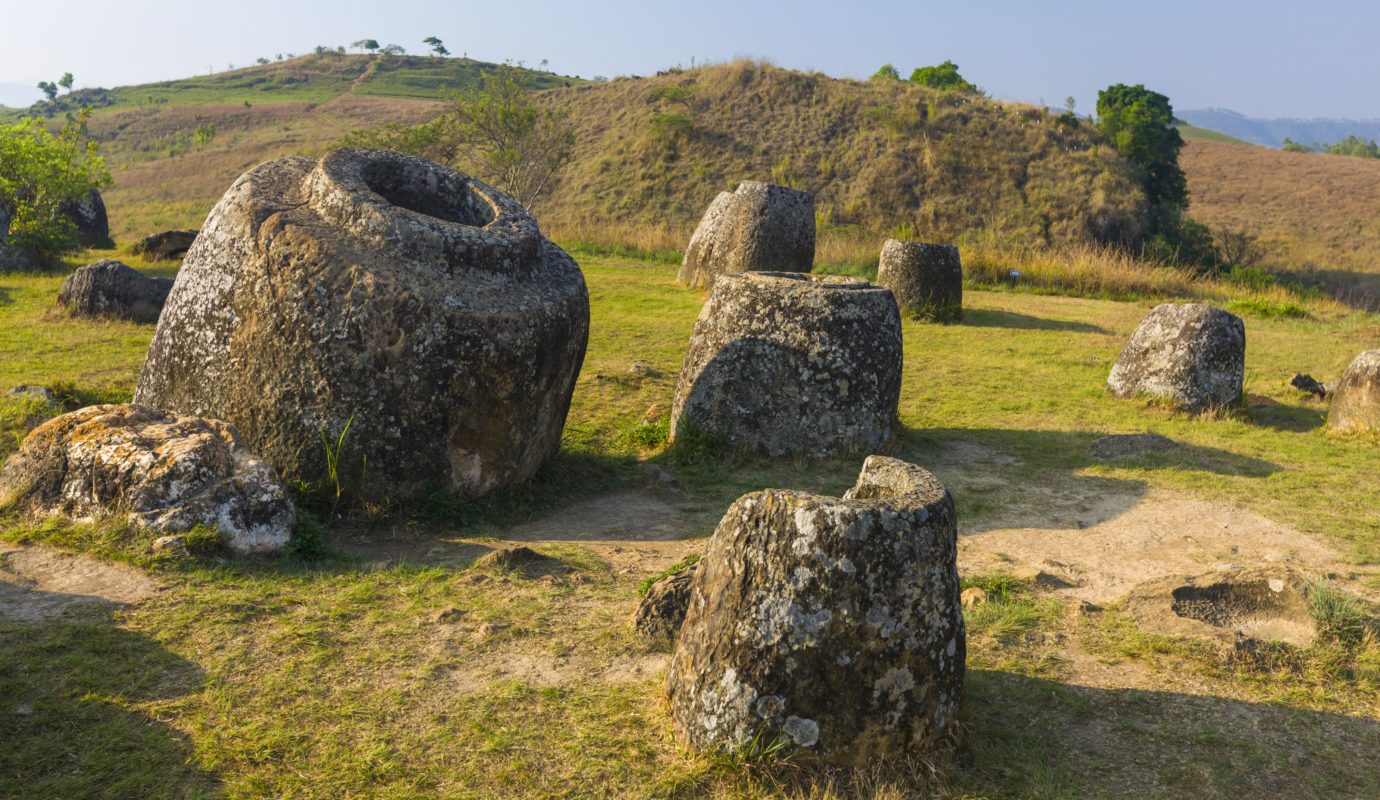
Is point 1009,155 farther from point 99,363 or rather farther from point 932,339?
point 99,363

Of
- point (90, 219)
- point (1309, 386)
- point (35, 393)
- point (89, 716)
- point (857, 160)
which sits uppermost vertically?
point (857, 160)

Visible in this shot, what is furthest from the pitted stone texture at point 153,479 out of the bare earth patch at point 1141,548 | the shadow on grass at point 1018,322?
the shadow on grass at point 1018,322

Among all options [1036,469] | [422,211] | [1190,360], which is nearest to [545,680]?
[422,211]

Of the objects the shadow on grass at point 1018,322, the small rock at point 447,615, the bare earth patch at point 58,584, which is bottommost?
the small rock at point 447,615

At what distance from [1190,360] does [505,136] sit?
87.5 feet

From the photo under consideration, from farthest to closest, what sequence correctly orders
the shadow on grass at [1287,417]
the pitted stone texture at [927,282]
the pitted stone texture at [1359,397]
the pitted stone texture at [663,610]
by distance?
1. the pitted stone texture at [927,282]
2. the shadow on grass at [1287,417]
3. the pitted stone texture at [1359,397]
4. the pitted stone texture at [663,610]

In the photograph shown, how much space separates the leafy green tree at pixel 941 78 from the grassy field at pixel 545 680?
160 ft

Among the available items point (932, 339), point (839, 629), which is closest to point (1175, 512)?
point (839, 629)

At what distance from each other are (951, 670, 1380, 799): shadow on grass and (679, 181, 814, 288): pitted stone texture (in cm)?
1404

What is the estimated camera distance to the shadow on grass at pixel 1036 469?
A: 25.9 ft

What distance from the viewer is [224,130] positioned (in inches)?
2660

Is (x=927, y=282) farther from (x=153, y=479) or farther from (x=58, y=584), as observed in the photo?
(x=58, y=584)

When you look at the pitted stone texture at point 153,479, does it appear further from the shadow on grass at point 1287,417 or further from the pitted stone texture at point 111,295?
the shadow on grass at point 1287,417

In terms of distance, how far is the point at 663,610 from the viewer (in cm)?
529
